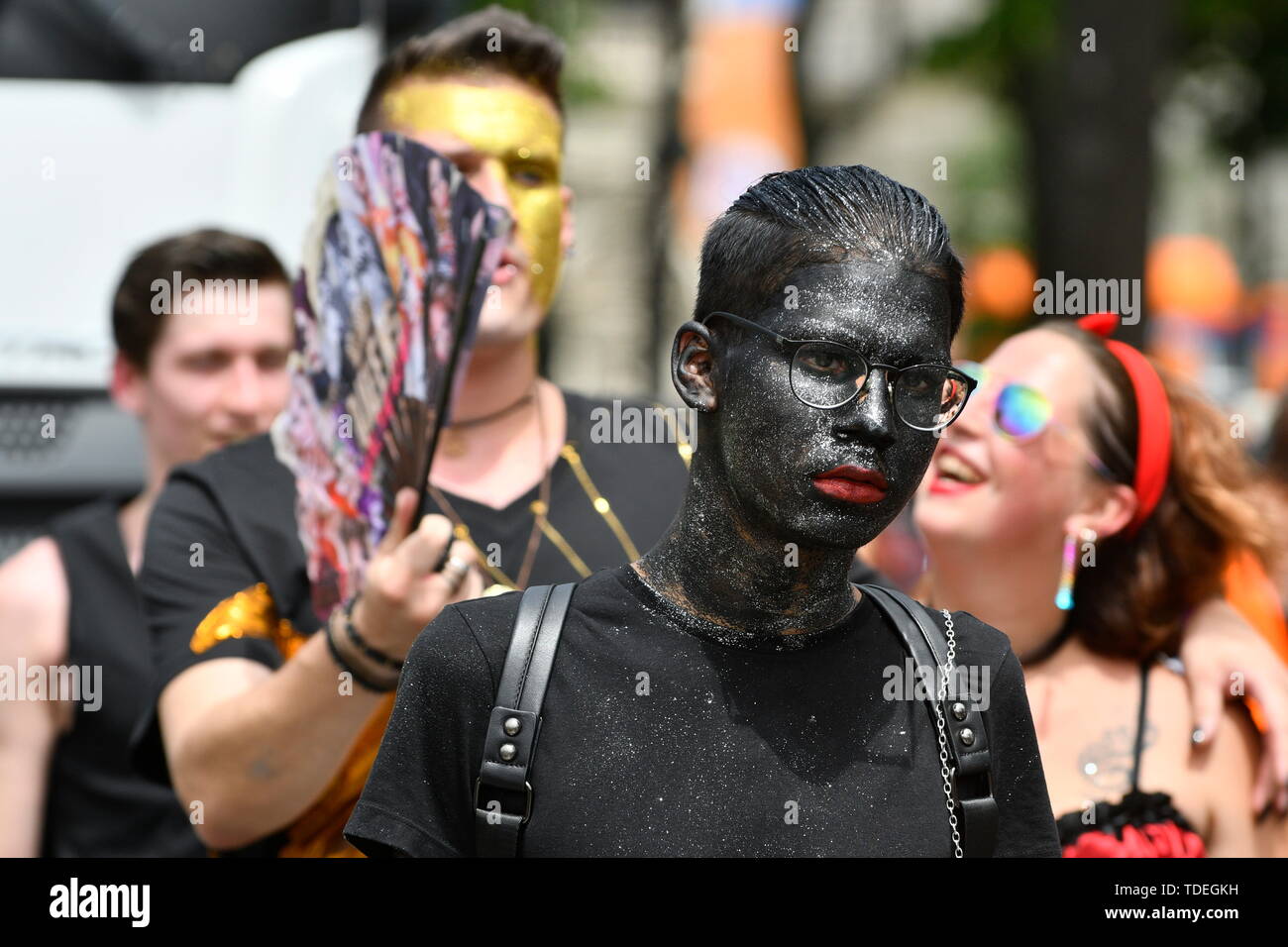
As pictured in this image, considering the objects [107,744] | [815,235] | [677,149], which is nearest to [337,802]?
[107,744]

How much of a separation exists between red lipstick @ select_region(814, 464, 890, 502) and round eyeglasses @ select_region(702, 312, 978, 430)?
77mm

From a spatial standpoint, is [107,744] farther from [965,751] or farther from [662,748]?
[965,751]

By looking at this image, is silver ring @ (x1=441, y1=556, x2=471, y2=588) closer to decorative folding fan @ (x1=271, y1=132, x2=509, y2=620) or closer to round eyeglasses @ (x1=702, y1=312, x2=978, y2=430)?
decorative folding fan @ (x1=271, y1=132, x2=509, y2=620)

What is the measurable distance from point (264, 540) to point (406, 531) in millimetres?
446

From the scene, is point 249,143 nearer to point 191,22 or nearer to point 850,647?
point 191,22

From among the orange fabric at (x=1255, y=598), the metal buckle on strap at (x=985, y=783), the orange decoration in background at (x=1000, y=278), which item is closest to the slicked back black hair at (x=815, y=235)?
the metal buckle on strap at (x=985, y=783)

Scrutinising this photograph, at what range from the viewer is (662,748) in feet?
6.29

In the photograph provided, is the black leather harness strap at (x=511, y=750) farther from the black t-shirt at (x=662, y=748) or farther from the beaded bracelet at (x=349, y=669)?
the beaded bracelet at (x=349, y=669)

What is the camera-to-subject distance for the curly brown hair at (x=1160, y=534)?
3057 mm

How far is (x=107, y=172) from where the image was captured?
4.93 meters

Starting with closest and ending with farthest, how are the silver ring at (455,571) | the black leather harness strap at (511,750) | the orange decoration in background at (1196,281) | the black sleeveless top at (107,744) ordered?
the black leather harness strap at (511,750), the silver ring at (455,571), the black sleeveless top at (107,744), the orange decoration in background at (1196,281)

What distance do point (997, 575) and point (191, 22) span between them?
334cm

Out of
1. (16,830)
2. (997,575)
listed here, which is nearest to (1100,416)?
(997,575)

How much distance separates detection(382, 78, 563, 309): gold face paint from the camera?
2.96 meters
